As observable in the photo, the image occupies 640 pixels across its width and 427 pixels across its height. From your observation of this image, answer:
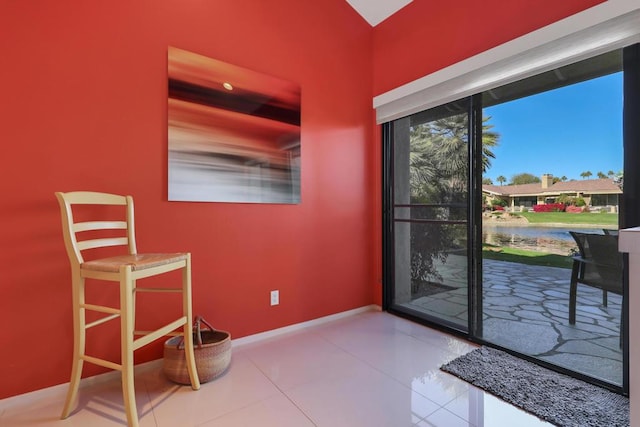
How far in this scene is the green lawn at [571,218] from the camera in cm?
167

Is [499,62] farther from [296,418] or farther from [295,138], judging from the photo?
[296,418]

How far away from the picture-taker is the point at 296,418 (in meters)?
1.43

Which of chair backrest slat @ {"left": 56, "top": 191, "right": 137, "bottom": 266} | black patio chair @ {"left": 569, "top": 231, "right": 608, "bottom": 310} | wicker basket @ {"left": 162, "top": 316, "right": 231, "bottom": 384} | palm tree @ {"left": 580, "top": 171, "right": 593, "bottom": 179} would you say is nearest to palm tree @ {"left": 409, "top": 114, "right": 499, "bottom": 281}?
palm tree @ {"left": 580, "top": 171, "right": 593, "bottom": 179}

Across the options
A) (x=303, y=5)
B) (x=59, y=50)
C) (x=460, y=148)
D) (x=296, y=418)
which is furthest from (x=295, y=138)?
(x=296, y=418)

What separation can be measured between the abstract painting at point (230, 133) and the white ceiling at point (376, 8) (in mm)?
1048

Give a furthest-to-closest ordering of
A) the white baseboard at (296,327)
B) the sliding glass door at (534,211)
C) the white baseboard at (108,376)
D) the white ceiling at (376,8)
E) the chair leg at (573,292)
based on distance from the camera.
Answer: the white ceiling at (376,8) < the white baseboard at (296,327) < the chair leg at (573,292) < the sliding glass door at (534,211) < the white baseboard at (108,376)

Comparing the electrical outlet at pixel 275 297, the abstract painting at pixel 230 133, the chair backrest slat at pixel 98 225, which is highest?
the abstract painting at pixel 230 133

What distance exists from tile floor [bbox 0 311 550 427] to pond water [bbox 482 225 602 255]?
77cm

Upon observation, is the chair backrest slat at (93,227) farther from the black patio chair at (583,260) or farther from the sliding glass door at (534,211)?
the black patio chair at (583,260)

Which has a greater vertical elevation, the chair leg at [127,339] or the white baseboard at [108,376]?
the chair leg at [127,339]

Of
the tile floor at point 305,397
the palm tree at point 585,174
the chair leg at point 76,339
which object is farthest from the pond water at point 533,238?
the chair leg at point 76,339

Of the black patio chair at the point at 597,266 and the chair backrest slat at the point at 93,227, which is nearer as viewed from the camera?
the chair backrest slat at the point at 93,227

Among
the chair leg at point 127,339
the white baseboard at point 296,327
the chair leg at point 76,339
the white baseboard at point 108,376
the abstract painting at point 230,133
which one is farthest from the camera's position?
the white baseboard at point 296,327

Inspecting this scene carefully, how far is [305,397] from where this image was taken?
1.59 m
